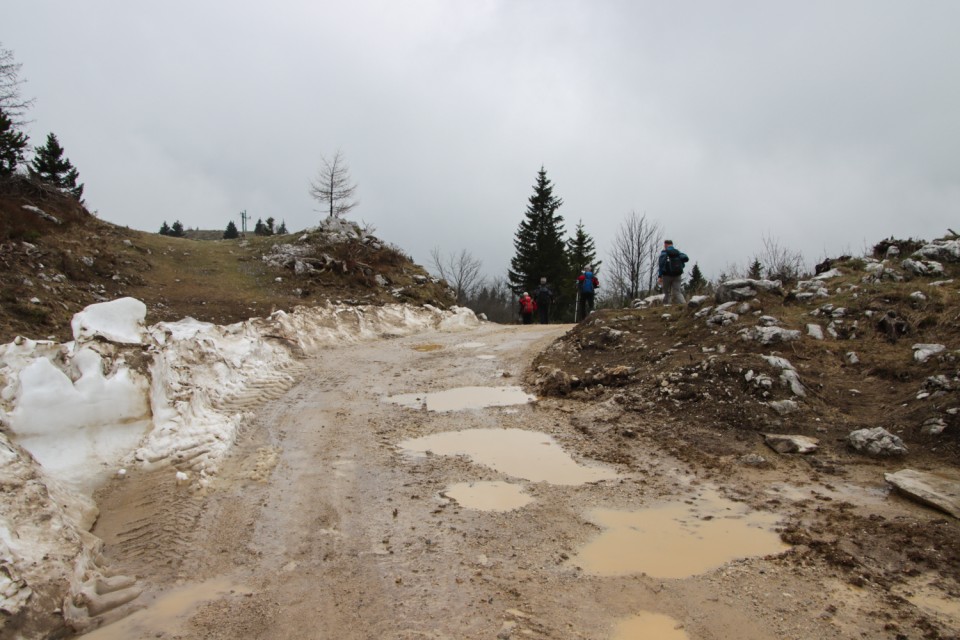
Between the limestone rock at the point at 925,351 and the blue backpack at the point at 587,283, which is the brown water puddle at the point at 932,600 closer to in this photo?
the limestone rock at the point at 925,351

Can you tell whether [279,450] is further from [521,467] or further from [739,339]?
[739,339]

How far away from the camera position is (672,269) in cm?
1334

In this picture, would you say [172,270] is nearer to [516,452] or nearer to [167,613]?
[516,452]

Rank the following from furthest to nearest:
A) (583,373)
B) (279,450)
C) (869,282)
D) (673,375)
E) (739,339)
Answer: (869,282)
(583,373)
(739,339)
(673,375)
(279,450)

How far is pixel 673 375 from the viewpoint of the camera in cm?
769

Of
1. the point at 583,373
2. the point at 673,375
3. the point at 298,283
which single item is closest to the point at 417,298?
the point at 298,283

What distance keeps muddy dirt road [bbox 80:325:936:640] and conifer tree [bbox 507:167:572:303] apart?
1217 inches

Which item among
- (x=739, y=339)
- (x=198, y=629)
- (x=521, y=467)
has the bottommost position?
(x=198, y=629)

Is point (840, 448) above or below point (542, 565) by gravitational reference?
above

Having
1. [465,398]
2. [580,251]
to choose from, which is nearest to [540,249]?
[580,251]

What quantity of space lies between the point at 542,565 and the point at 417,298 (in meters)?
15.9

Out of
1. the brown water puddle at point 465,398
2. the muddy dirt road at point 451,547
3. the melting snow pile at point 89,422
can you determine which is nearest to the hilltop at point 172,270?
the melting snow pile at point 89,422

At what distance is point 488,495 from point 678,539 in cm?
176

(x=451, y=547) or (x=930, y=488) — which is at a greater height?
(x=930, y=488)
